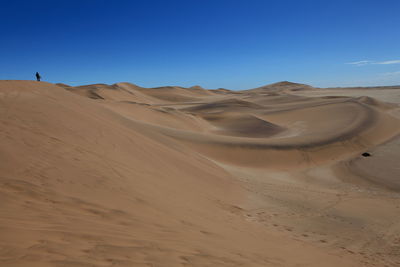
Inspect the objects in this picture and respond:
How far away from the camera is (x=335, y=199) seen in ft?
32.3

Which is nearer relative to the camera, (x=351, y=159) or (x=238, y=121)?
(x=351, y=159)

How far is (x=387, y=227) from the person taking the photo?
300 inches

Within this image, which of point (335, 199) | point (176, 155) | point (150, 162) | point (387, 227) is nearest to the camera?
point (387, 227)

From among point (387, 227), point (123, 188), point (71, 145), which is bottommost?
point (387, 227)

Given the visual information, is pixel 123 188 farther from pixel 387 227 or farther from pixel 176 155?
pixel 387 227

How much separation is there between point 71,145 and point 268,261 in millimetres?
5116

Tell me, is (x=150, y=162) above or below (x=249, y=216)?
above

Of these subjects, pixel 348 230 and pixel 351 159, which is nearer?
pixel 348 230

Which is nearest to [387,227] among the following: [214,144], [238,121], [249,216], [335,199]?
[335,199]

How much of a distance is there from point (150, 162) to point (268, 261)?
201 inches

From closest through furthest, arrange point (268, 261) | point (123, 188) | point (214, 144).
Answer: point (268, 261), point (123, 188), point (214, 144)

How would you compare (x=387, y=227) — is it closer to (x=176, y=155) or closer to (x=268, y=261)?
(x=268, y=261)

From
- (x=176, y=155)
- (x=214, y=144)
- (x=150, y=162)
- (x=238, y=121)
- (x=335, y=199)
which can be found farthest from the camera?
(x=238, y=121)

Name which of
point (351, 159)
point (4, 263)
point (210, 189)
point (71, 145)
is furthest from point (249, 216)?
point (351, 159)
